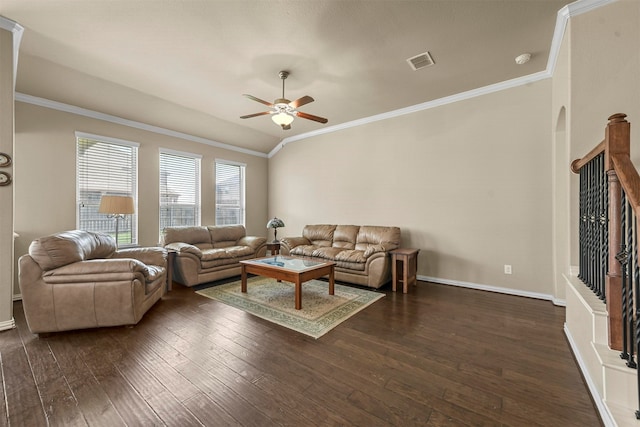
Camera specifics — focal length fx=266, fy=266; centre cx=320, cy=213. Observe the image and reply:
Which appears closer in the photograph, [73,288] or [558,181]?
[73,288]

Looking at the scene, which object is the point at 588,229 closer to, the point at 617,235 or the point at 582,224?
the point at 582,224

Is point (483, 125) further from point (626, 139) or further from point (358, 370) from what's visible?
point (358, 370)

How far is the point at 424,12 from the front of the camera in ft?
8.23

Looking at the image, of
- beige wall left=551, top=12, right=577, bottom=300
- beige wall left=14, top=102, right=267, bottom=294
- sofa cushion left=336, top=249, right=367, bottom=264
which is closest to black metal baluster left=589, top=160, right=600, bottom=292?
beige wall left=551, top=12, right=577, bottom=300

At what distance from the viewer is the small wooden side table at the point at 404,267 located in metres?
3.98

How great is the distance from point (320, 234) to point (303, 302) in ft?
7.08

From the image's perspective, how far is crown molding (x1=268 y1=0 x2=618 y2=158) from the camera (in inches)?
95.1

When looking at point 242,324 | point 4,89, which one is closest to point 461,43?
point 242,324

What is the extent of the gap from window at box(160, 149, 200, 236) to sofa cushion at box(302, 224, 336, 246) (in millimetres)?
2461

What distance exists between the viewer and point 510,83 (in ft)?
12.5

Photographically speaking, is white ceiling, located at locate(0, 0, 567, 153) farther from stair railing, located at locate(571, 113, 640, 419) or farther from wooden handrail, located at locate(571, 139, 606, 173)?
stair railing, located at locate(571, 113, 640, 419)

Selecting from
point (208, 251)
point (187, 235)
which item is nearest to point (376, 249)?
point (208, 251)

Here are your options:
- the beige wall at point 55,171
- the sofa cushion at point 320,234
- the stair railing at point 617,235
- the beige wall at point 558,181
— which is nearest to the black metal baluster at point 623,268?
the stair railing at point 617,235

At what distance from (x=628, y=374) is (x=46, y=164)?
6319mm
